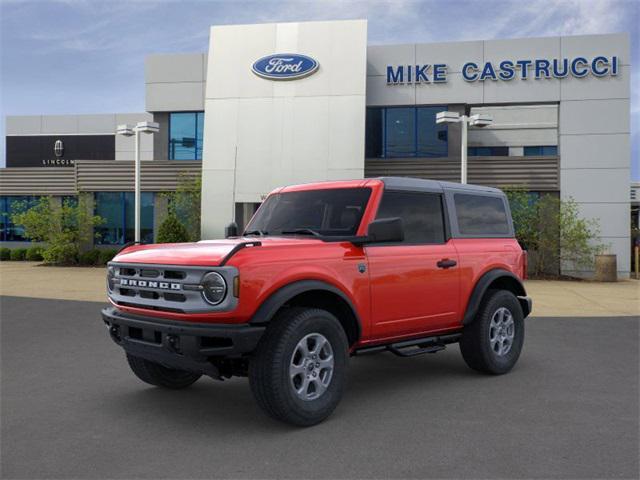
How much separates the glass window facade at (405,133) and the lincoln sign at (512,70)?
1.29 metres

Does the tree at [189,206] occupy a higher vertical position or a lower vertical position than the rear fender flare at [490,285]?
higher

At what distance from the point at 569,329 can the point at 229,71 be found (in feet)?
55.8

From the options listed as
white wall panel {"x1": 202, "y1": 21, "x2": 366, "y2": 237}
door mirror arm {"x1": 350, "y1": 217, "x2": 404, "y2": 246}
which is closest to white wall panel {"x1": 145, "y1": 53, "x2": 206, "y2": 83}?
white wall panel {"x1": 202, "y1": 21, "x2": 366, "y2": 237}

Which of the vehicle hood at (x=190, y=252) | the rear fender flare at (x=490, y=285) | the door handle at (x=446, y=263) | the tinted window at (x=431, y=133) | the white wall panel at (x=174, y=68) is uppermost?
the white wall panel at (x=174, y=68)

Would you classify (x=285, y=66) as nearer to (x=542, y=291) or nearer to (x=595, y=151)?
(x=595, y=151)

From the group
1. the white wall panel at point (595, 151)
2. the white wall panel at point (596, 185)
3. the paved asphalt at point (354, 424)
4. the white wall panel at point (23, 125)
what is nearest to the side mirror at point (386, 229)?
the paved asphalt at point (354, 424)

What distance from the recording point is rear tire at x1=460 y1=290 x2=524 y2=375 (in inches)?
243

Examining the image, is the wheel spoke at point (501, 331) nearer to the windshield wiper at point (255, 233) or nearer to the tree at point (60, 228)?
the windshield wiper at point (255, 233)

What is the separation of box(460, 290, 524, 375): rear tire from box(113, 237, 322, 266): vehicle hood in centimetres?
222

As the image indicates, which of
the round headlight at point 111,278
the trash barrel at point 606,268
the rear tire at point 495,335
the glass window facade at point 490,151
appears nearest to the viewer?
the round headlight at point 111,278

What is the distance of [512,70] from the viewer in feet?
71.9

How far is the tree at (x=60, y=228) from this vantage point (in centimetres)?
2398

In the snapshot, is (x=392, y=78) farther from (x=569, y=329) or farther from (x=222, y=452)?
(x=222, y=452)

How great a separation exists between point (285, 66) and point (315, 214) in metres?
17.5
